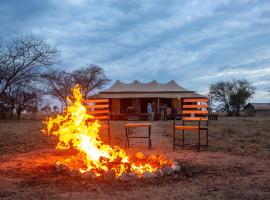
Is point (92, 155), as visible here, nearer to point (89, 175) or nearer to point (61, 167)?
point (61, 167)

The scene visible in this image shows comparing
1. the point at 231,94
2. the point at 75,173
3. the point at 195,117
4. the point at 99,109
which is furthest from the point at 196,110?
the point at 231,94

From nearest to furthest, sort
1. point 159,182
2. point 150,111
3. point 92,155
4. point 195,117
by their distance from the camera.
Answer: point 159,182 < point 92,155 < point 195,117 < point 150,111

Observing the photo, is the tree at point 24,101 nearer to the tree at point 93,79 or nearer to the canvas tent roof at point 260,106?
the tree at point 93,79

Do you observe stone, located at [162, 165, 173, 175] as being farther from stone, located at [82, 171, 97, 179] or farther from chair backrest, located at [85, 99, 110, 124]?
chair backrest, located at [85, 99, 110, 124]

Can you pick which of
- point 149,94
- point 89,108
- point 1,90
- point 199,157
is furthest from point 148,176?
point 149,94

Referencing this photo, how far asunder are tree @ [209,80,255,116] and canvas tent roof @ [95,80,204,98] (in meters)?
25.8

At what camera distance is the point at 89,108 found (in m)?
11.0

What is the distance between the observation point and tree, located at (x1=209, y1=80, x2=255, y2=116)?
2368 inches

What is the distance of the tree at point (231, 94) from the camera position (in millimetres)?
60156

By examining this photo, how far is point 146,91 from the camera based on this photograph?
3512 centimetres

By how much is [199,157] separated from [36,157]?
12.0ft

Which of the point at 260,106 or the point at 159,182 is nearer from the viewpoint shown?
the point at 159,182

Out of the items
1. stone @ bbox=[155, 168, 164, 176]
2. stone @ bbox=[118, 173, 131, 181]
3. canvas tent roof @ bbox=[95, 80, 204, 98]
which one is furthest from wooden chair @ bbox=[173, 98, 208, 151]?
canvas tent roof @ bbox=[95, 80, 204, 98]

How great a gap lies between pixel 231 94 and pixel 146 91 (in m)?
29.8
